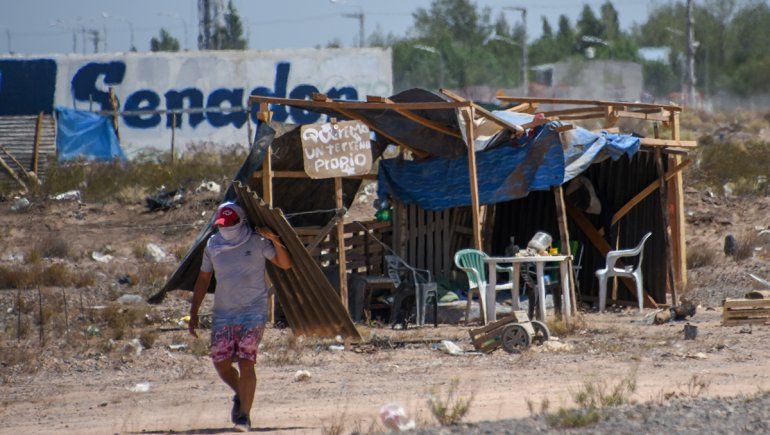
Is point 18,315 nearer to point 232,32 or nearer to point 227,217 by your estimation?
point 227,217

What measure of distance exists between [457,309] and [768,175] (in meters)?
12.3

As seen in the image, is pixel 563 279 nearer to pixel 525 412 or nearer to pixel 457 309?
pixel 457 309

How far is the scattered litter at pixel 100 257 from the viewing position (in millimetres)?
18578

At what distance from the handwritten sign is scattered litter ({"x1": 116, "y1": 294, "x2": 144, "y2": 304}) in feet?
13.1

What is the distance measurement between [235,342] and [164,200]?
15.2 m

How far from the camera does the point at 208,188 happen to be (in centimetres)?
2286

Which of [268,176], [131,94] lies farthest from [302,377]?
[131,94]

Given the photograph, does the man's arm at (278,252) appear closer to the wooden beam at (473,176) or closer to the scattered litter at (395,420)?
the scattered litter at (395,420)

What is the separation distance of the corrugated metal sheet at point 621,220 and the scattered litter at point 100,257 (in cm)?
677

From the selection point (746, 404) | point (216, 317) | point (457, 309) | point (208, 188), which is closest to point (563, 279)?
point (457, 309)

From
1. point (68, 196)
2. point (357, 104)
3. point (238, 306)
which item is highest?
point (357, 104)

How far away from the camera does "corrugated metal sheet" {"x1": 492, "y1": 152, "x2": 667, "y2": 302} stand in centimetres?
1455

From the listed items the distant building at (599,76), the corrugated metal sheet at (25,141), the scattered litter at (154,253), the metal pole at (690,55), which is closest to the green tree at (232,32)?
the distant building at (599,76)

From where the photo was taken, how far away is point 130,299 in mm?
15477
